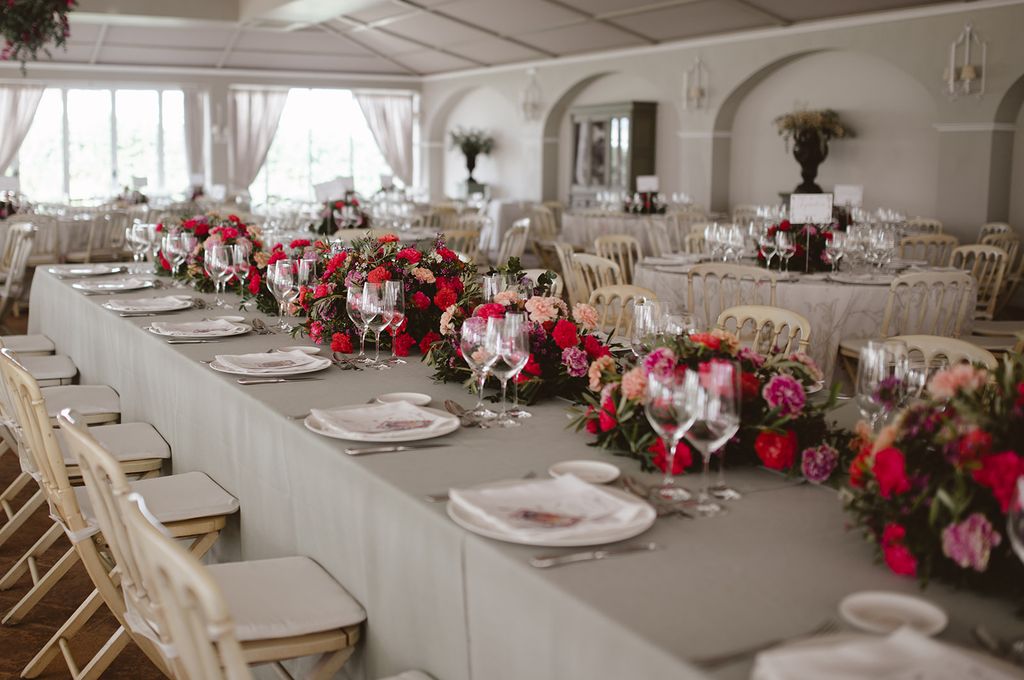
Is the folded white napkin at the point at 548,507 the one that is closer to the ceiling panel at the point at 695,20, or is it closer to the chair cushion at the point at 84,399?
the chair cushion at the point at 84,399

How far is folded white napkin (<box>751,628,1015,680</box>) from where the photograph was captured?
1.15 metres

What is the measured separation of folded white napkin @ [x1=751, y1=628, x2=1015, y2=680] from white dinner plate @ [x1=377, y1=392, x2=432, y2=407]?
140 centimetres

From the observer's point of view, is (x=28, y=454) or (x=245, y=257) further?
(x=245, y=257)

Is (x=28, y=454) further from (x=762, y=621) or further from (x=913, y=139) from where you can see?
(x=913, y=139)

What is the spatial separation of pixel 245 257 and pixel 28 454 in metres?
1.28

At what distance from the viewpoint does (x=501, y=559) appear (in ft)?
5.06

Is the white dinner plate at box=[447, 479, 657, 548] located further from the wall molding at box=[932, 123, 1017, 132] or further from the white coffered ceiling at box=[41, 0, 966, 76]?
the white coffered ceiling at box=[41, 0, 966, 76]

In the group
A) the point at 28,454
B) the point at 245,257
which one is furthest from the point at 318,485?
the point at 245,257

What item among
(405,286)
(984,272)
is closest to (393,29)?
(984,272)

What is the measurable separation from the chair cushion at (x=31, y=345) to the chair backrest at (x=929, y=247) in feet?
19.4

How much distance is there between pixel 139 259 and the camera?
19.9 feet

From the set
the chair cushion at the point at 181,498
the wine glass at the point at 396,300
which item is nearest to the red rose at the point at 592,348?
the wine glass at the point at 396,300

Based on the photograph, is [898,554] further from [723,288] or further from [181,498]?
[723,288]

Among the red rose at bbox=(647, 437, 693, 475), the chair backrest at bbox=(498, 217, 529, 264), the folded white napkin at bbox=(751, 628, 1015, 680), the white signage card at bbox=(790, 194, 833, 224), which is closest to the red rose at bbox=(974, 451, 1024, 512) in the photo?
the folded white napkin at bbox=(751, 628, 1015, 680)
